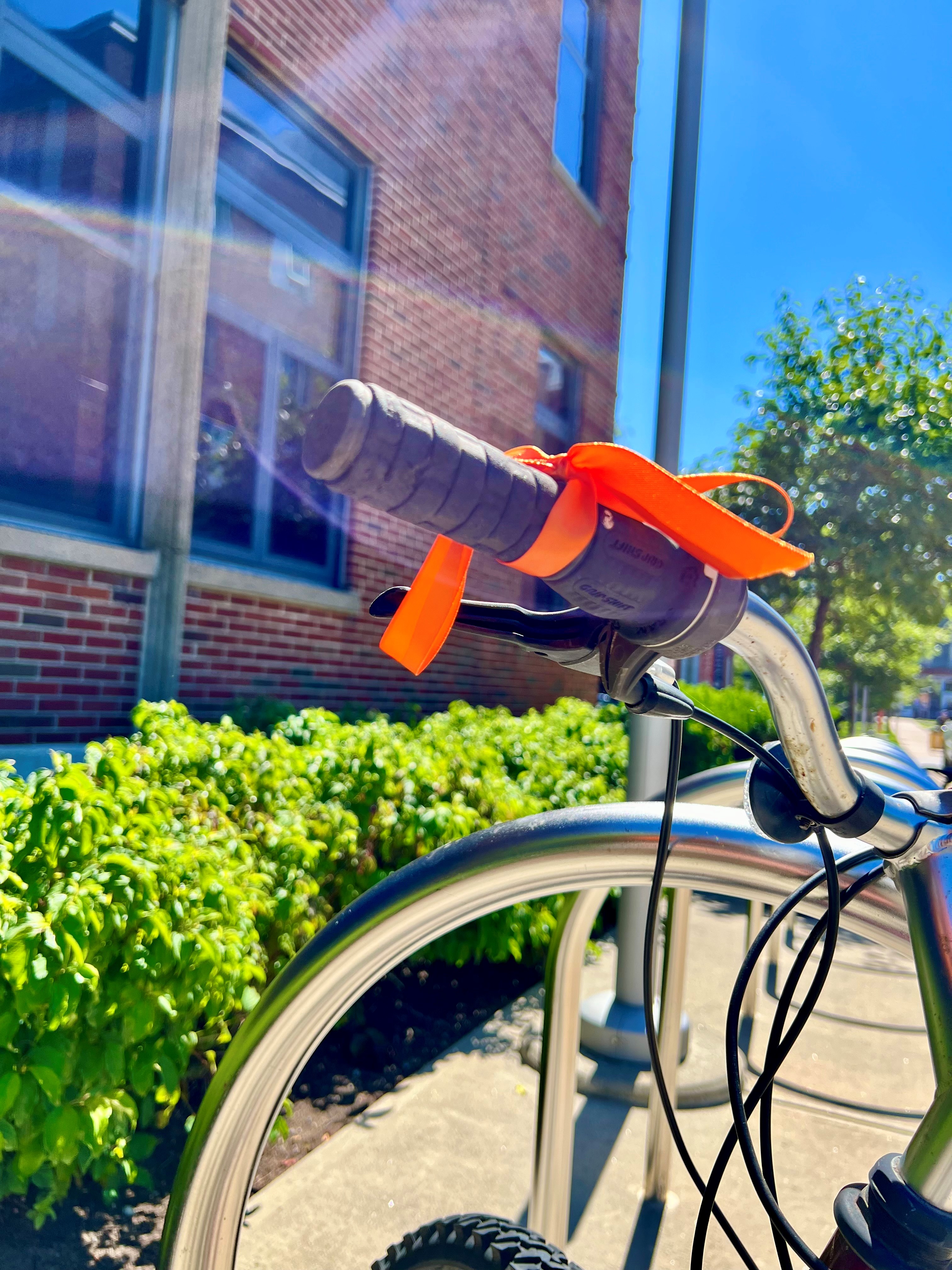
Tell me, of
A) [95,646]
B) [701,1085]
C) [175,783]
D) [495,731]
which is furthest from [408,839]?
[95,646]

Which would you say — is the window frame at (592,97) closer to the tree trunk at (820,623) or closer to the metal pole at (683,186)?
the tree trunk at (820,623)

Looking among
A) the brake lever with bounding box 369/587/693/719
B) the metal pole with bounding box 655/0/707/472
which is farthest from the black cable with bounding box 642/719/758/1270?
the metal pole with bounding box 655/0/707/472

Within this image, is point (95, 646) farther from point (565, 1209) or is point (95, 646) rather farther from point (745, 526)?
point (745, 526)

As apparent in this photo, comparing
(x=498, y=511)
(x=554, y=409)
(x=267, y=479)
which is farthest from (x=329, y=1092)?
(x=554, y=409)

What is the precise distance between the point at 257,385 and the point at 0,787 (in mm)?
3994

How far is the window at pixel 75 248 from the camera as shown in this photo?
13.7 ft

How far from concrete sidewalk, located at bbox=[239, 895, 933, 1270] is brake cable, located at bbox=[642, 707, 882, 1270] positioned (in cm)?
155

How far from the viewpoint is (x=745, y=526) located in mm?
629

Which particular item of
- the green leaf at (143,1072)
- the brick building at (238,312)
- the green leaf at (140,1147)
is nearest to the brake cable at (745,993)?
the green leaf at (143,1072)

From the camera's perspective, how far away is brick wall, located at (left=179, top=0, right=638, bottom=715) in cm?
548

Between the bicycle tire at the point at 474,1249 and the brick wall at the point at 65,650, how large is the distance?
3.53m

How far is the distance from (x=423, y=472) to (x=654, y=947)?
0.62 metres

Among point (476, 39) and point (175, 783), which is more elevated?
point (476, 39)

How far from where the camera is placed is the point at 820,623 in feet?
31.9
